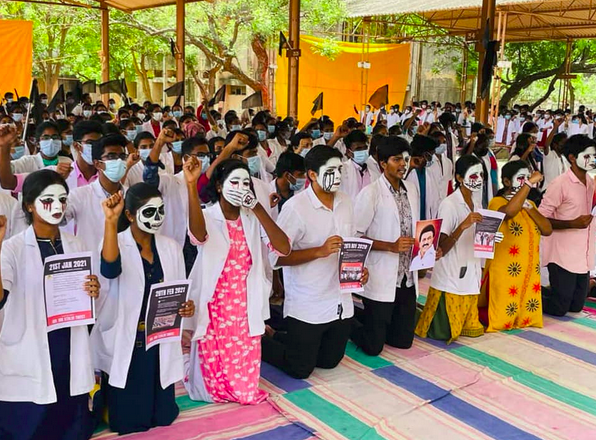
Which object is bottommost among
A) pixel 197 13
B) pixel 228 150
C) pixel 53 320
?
pixel 53 320

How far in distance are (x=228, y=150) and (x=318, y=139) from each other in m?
4.32

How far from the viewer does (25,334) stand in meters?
3.11

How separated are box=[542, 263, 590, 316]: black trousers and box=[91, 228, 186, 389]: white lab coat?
376cm

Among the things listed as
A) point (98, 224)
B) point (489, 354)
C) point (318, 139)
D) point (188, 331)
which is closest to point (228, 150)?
point (98, 224)

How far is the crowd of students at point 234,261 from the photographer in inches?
126

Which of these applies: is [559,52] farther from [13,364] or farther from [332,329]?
[13,364]

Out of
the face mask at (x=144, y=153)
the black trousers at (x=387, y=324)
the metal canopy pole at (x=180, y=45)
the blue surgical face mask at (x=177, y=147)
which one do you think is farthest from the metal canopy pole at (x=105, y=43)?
the black trousers at (x=387, y=324)

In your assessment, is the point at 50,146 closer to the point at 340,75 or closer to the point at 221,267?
the point at 221,267

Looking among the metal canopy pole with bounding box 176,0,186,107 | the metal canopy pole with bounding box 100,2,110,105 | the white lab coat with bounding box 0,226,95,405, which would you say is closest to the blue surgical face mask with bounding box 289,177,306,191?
the white lab coat with bounding box 0,226,95,405

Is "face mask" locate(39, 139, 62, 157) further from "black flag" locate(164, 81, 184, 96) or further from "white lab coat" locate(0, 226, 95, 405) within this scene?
"black flag" locate(164, 81, 184, 96)

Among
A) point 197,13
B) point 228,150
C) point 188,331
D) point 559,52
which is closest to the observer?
point 188,331

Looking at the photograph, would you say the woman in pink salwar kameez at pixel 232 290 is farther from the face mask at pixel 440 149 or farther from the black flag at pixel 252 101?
the black flag at pixel 252 101

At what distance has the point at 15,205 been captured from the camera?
163 inches

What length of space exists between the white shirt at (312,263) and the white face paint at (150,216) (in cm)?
104
